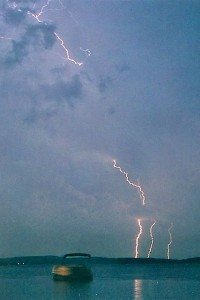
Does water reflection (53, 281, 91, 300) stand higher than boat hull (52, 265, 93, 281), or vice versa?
boat hull (52, 265, 93, 281)

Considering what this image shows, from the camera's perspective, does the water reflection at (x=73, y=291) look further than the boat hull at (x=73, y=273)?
No

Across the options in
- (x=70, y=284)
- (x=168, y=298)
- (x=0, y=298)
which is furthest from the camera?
(x=70, y=284)

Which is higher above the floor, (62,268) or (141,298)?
(62,268)

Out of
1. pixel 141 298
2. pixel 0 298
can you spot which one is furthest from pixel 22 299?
pixel 141 298

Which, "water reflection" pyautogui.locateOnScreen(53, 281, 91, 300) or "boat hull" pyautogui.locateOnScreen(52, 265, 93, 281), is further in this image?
"boat hull" pyautogui.locateOnScreen(52, 265, 93, 281)

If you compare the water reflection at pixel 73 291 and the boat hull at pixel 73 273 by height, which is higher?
the boat hull at pixel 73 273

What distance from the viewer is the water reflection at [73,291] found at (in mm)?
63031

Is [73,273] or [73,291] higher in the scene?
[73,273]

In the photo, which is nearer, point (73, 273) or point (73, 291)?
point (73, 291)

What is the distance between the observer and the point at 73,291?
69.2m

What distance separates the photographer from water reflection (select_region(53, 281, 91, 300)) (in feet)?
207

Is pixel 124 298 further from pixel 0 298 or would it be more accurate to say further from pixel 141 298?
pixel 0 298

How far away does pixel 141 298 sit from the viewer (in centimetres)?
6088

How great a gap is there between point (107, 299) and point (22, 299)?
1066 centimetres
